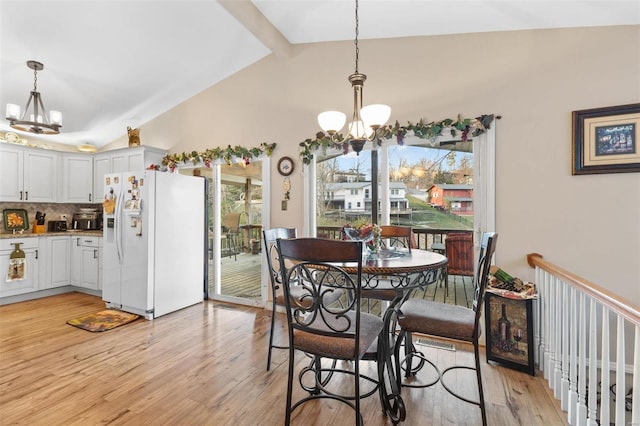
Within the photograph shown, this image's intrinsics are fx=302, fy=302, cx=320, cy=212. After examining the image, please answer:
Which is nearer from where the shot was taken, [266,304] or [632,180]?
[632,180]

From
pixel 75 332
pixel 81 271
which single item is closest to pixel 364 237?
pixel 75 332

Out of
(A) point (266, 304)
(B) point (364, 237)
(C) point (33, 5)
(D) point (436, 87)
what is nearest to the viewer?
(B) point (364, 237)

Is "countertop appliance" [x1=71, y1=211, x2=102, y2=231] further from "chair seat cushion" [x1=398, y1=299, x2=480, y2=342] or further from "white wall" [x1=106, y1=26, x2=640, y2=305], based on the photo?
"chair seat cushion" [x1=398, y1=299, x2=480, y2=342]

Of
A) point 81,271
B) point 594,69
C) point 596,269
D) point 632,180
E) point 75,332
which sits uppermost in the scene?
point 594,69

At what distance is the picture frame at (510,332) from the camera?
7.75ft

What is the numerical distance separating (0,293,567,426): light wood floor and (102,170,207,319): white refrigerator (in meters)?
0.49

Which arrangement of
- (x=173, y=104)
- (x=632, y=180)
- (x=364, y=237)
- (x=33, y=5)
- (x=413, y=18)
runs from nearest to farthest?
1. (x=364, y=237)
2. (x=632, y=180)
3. (x=33, y=5)
4. (x=413, y=18)
5. (x=173, y=104)

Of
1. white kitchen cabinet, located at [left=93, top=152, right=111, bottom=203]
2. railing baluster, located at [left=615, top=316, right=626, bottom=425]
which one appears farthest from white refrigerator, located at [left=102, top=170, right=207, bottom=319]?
railing baluster, located at [left=615, top=316, right=626, bottom=425]

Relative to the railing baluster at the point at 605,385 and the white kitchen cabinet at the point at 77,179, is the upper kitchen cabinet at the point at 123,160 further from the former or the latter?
the railing baluster at the point at 605,385

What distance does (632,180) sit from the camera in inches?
94.7

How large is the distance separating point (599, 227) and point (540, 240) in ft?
1.37

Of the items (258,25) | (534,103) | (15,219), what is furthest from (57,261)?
(534,103)

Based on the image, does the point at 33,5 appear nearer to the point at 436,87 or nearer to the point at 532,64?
the point at 436,87

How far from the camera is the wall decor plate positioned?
172 inches
